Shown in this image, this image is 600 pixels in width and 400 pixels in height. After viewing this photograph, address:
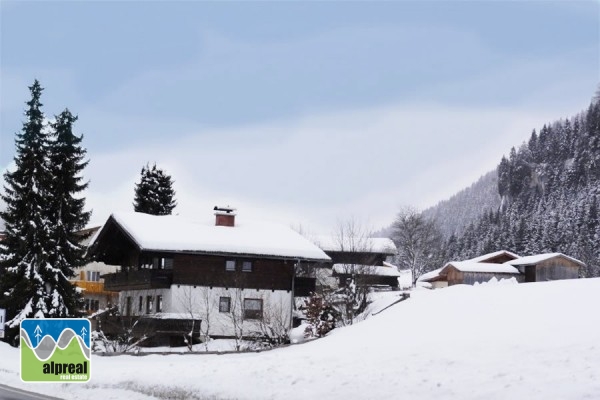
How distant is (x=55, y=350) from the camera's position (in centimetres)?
3688

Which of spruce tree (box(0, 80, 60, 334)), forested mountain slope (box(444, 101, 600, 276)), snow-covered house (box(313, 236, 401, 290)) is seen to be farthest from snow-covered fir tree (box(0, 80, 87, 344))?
forested mountain slope (box(444, 101, 600, 276))

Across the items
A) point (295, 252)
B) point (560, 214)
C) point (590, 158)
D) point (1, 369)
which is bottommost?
point (1, 369)

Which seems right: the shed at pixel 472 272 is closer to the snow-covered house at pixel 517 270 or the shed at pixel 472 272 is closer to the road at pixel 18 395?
the snow-covered house at pixel 517 270

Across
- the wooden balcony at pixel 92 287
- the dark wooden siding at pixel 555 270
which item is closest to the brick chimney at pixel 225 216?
the wooden balcony at pixel 92 287

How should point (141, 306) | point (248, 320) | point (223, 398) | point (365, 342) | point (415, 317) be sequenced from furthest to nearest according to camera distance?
1. point (141, 306)
2. point (248, 320)
3. point (415, 317)
4. point (365, 342)
5. point (223, 398)

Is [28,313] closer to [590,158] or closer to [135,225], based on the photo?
[135,225]

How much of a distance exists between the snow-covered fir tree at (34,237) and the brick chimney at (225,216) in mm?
11820

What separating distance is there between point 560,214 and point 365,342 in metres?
143

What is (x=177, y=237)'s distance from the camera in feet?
173

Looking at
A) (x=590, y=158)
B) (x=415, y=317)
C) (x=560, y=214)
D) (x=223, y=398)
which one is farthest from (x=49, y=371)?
(x=590, y=158)

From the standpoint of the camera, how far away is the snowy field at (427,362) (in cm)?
1956

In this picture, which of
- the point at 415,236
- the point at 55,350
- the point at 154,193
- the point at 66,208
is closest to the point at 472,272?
the point at 415,236

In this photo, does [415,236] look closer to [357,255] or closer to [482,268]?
[482,268]

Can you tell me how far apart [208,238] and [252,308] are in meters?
5.40
